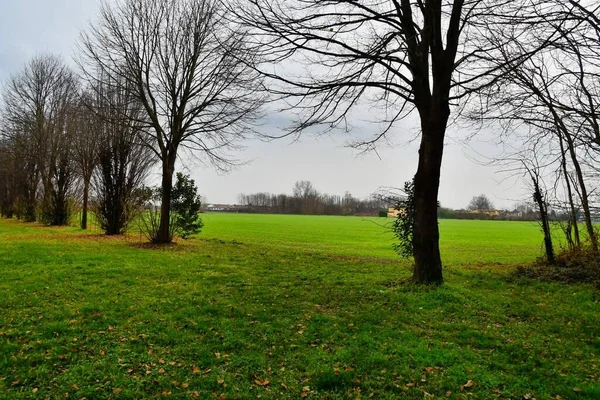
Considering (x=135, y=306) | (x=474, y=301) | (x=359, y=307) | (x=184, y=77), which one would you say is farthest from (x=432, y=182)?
(x=184, y=77)

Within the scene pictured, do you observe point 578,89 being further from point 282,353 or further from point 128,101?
point 128,101

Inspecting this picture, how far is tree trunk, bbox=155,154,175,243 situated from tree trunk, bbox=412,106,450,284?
1144 cm

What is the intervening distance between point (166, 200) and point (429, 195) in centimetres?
1203

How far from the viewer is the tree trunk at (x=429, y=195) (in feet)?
25.9

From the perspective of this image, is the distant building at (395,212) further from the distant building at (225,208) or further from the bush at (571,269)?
the distant building at (225,208)

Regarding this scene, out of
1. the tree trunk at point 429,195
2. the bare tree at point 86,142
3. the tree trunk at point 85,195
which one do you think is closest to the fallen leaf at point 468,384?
the tree trunk at point 429,195

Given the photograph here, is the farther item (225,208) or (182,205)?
(225,208)

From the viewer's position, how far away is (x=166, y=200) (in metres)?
16.5

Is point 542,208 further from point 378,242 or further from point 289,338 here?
point 378,242

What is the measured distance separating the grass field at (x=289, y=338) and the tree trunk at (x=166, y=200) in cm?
740

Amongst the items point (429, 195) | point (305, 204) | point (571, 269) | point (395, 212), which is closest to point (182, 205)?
point (395, 212)

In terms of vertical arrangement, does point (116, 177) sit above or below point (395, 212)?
above

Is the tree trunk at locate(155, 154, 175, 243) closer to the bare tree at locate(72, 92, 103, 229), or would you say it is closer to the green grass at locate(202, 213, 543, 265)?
the green grass at locate(202, 213, 543, 265)

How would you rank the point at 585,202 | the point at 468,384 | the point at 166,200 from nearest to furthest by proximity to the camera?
the point at 468,384 → the point at 585,202 → the point at 166,200
